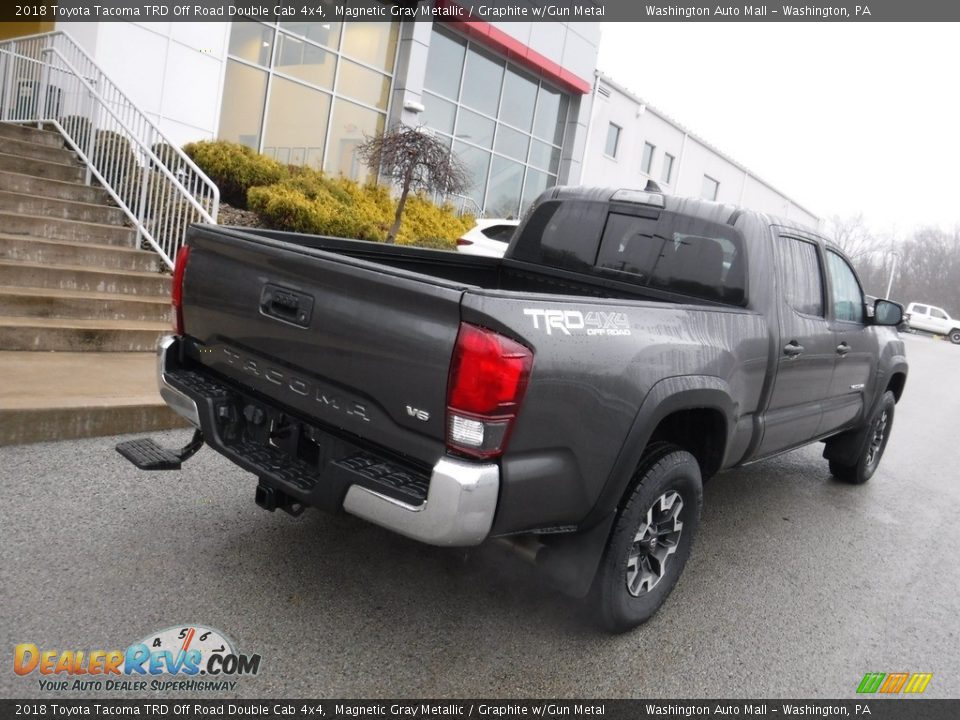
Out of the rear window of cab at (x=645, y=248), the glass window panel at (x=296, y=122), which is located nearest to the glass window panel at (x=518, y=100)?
the glass window panel at (x=296, y=122)

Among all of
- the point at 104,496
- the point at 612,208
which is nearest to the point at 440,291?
the point at 612,208

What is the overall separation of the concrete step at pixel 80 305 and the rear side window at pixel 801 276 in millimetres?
5481

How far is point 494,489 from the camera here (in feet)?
8.20

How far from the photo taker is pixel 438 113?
59.8ft

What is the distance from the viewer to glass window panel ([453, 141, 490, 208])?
62.6ft

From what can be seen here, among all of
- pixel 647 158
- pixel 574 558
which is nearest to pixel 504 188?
pixel 647 158

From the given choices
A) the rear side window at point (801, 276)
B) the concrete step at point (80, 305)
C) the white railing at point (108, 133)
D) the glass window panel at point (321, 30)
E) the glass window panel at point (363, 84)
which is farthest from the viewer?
the glass window panel at point (363, 84)

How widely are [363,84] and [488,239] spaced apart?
7.17 metres

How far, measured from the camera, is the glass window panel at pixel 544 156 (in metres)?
22.0

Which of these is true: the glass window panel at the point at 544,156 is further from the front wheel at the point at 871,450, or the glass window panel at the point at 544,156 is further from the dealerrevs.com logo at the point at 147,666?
the dealerrevs.com logo at the point at 147,666

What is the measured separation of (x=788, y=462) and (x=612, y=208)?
3.66 metres

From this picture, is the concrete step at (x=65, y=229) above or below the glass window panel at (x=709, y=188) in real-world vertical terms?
below

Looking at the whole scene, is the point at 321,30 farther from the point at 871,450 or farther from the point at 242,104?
the point at 871,450

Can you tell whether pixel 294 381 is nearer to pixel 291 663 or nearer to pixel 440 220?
pixel 291 663
